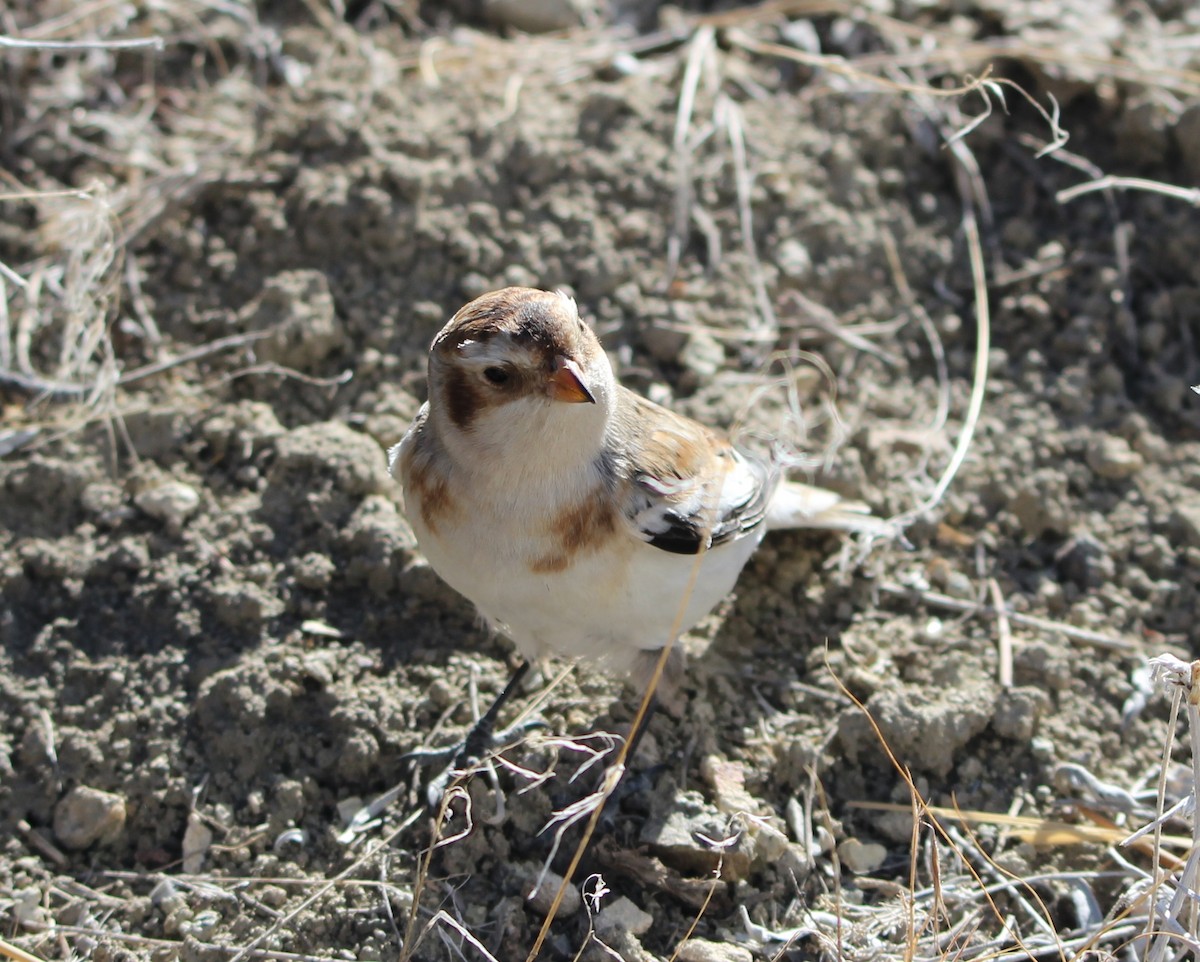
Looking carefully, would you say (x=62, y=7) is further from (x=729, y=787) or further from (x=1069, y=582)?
(x=1069, y=582)

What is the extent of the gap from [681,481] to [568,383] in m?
0.65

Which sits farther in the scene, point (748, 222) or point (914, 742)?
point (748, 222)

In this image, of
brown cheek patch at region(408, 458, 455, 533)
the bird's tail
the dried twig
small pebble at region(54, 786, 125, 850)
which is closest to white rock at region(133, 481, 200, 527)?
small pebble at region(54, 786, 125, 850)

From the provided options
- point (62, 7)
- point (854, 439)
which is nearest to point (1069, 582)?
point (854, 439)

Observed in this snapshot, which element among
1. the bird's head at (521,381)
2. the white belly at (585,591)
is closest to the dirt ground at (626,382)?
the white belly at (585,591)

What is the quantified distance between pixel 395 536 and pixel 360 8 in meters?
3.25

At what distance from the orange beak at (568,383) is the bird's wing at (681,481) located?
43cm

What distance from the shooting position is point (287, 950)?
367cm

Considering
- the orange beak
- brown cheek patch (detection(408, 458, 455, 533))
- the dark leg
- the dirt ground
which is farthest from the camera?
the dark leg

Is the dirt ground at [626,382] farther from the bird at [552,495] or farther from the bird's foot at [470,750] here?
the bird at [552,495]

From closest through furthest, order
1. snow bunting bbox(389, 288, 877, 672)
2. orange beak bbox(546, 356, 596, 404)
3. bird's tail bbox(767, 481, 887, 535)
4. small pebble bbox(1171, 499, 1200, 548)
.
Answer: orange beak bbox(546, 356, 596, 404) < snow bunting bbox(389, 288, 877, 672) < bird's tail bbox(767, 481, 887, 535) < small pebble bbox(1171, 499, 1200, 548)

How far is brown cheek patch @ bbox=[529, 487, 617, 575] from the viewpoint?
140 inches

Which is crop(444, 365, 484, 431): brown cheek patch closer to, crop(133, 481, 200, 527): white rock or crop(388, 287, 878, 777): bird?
Result: crop(388, 287, 878, 777): bird

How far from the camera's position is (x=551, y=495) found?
3.59 m
